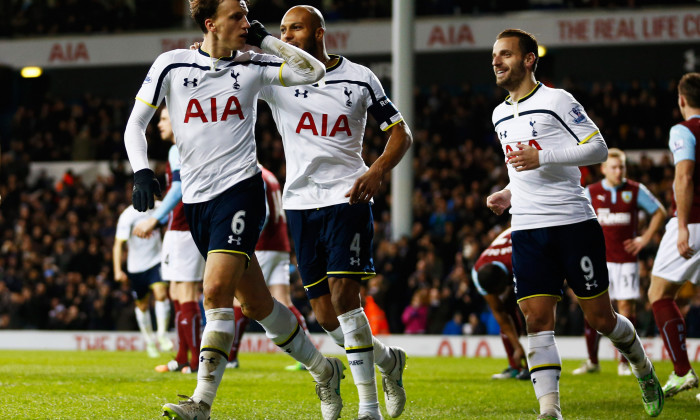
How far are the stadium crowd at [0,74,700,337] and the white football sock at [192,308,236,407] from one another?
10.6 metres

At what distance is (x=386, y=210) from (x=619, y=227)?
11.6 meters

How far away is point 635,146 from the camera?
21.3 meters

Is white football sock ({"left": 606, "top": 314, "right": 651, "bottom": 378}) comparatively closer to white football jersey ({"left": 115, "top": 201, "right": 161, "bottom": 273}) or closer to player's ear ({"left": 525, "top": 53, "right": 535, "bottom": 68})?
player's ear ({"left": 525, "top": 53, "right": 535, "bottom": 68})

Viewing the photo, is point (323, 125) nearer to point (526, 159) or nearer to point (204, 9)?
point (204, 9)

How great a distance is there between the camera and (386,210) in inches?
849

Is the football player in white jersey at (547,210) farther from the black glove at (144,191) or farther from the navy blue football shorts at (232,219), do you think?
the black glove at (144,191)

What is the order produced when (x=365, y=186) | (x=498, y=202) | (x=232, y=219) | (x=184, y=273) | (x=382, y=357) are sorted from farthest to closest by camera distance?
(x=184, y=273)
(x=382, y=357)
(x=498, y=202)
(x=365, y=186)
(x=232, y=219)

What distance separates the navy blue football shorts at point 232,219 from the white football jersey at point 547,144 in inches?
60.1

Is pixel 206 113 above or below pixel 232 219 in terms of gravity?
above

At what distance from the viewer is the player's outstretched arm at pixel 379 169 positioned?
18.4 ft

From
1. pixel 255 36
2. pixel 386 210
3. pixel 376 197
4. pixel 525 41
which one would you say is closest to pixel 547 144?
→ pixel 525 41

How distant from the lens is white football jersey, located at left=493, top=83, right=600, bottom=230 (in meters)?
5.61

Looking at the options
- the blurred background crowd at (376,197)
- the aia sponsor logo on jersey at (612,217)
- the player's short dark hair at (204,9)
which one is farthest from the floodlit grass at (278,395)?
the blurred background crowd at (376,197)

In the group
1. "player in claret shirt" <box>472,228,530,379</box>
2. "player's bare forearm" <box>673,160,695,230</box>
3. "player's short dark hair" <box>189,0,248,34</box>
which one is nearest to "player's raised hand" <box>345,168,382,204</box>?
"player's short dark hair" <box>189,0,248,34</box>
